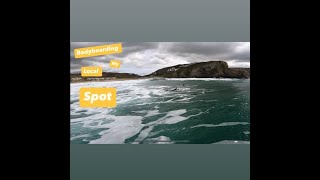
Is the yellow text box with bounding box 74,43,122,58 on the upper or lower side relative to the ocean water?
upper

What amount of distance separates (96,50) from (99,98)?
0.52 metres

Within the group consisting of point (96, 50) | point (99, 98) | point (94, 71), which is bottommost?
point (99, 98)

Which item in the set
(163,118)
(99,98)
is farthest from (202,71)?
(99,98)

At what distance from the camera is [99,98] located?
3.11 metres

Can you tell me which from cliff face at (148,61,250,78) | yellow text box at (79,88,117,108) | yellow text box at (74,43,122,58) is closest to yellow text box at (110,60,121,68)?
yellow text box at (74,43,122,58)

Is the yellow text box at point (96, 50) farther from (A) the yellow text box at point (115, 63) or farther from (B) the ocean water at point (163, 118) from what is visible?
(B) the ocean water at point (163, 118)

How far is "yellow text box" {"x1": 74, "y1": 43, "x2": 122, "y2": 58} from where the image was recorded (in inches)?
121

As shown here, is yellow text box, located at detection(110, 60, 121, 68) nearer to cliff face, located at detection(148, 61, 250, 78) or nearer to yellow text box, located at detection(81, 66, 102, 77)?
yellow text box, located at detection(81, 66, 102, 77)

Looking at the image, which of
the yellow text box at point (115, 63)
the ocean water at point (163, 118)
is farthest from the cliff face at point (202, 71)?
the yellow text box at point (115, 63)

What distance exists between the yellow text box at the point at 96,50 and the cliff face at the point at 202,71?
591 millimetres

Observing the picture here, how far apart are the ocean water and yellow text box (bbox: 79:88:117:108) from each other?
5cm

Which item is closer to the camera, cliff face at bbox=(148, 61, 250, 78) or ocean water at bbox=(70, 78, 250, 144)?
ocean water at bbox=(70, 78, 250, 144)

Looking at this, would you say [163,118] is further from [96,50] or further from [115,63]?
[96,50]
